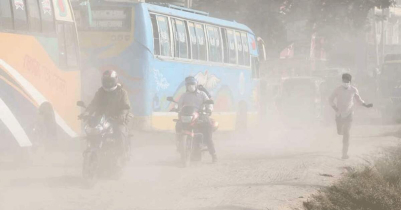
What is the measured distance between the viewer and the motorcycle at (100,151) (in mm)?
→ 11727

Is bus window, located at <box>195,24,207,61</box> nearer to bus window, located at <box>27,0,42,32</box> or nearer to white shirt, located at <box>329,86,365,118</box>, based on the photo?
white shirt, located at <box>329,86,365,118</box>

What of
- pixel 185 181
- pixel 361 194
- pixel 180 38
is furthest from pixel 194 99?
pixel 180 38

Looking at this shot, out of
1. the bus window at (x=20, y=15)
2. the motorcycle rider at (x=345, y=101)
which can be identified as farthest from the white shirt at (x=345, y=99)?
the bus window at (x=20, y=15)

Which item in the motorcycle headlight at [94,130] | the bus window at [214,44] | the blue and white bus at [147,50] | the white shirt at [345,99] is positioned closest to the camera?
the motorcycle headlight at [94,130]

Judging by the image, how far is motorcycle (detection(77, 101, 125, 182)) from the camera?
38.5 feet

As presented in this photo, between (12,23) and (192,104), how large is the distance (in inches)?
146

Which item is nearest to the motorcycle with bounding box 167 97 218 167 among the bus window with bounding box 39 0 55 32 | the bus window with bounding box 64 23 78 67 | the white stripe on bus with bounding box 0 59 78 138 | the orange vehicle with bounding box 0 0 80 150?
the white stripe on bus with bounding box 0 59 78 138

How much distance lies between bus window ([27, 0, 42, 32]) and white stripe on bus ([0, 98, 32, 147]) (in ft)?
5.71

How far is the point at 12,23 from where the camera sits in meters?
13.1

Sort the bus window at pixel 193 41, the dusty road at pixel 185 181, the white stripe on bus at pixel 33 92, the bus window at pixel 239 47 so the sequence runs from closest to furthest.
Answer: the dusty road at pixel 185 181 < the white stripe on bus at pixel 33 92 < the bus window at pixel 193 41 < the bus window at pixel 239 47

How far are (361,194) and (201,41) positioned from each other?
1088 cm

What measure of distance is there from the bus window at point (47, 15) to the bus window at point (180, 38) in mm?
5306

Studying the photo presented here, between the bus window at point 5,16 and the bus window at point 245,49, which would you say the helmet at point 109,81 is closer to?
the bus window at point 5,16

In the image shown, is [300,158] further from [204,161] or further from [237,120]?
[237,120]
